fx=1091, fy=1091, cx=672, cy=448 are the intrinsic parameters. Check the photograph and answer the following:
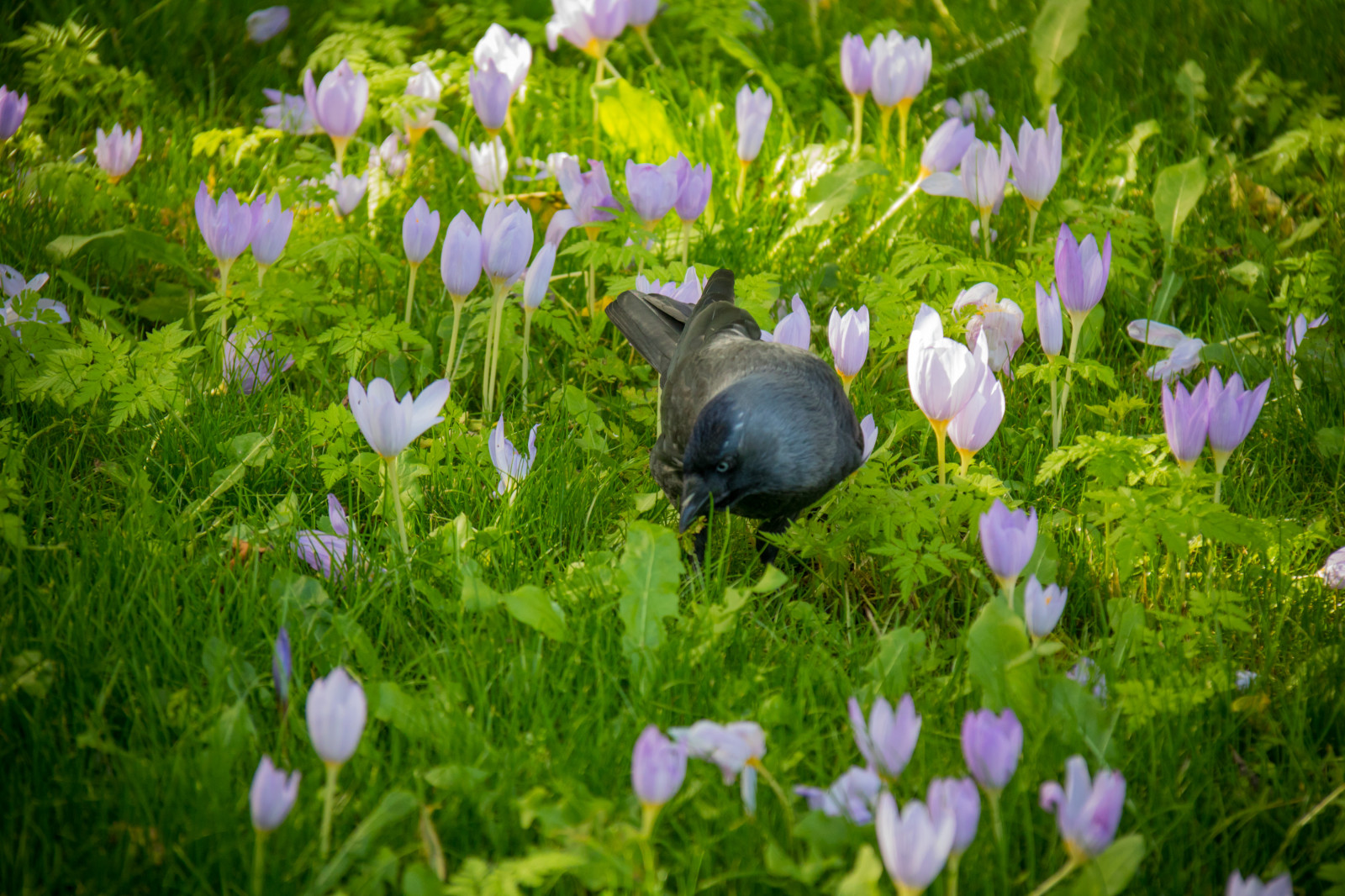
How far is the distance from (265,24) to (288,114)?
0.84 m

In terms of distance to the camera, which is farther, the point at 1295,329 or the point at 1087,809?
the point at 1295,329

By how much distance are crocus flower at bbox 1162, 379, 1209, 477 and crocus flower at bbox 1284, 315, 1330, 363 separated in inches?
47.6

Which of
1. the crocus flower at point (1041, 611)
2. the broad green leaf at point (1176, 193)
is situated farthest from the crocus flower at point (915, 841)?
the broad green leaf at point (1176, 193)

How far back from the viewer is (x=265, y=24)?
5234mm

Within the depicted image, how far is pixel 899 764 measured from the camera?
185 cm

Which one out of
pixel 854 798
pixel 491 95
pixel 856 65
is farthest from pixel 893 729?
pixel 856 65

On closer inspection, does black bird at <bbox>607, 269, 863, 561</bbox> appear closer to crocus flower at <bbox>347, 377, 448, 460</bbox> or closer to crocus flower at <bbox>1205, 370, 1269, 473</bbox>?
crocus flower at <bbox>347, 377, 448, 460</bbox>

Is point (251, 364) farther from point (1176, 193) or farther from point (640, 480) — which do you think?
point (1176, 193)

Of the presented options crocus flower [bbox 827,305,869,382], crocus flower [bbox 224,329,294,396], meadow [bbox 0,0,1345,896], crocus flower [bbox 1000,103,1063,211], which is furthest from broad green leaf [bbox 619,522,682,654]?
crocus flower [bbox 1000,103,1063,211]

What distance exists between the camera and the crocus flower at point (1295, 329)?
11.6ft

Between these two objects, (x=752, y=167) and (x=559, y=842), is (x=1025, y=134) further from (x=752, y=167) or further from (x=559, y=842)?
Answer: (x=559, y=842)

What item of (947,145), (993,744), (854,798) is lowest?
(854,798)

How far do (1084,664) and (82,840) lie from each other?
6.53 feet

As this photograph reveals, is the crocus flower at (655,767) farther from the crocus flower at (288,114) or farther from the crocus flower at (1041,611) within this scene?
the crocus flower at (288,114)
